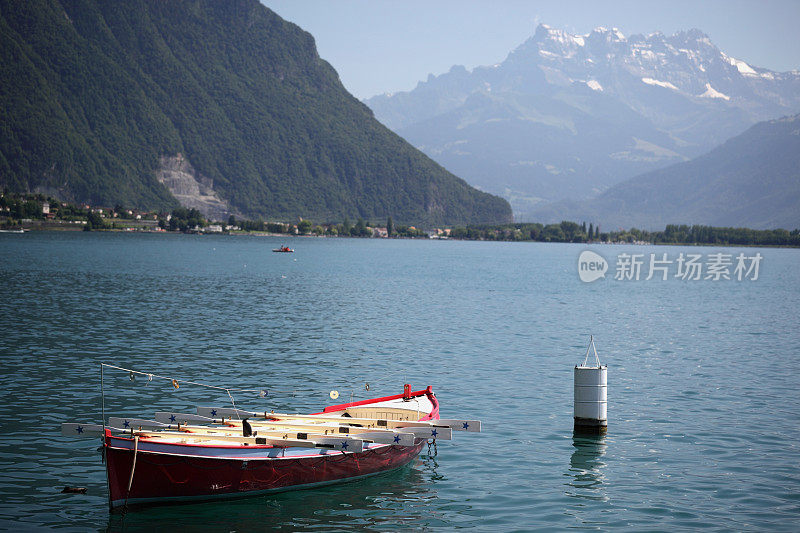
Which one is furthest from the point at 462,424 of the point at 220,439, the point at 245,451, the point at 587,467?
the point at 220,439

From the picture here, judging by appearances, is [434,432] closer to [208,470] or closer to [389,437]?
[389,437]

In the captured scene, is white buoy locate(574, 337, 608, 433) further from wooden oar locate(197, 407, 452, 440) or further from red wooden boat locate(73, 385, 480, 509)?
wooden oar locate(197, 407, 452, 440)

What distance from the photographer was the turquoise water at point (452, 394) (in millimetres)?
21281

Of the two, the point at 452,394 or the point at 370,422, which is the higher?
the point at 370,422

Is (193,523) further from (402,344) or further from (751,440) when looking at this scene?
(402,344)

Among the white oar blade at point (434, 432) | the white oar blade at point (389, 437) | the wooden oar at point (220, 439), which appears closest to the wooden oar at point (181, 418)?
the wooden oar at point (220, 439)

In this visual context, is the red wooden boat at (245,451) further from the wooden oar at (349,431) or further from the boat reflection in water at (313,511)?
the boat reflection in water at (313,511)

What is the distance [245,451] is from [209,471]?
105cm

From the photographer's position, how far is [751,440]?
93.6 ft

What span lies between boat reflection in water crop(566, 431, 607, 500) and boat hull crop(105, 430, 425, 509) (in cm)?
670

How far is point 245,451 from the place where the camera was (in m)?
20.9

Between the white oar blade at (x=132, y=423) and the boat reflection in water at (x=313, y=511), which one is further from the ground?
the white oar blade at (x=132, y=423)

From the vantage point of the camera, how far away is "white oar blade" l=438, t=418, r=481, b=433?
2453 centimetres

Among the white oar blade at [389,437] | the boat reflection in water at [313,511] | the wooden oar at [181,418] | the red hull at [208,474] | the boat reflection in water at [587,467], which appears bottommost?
the boat reflection in water at [313,511]
